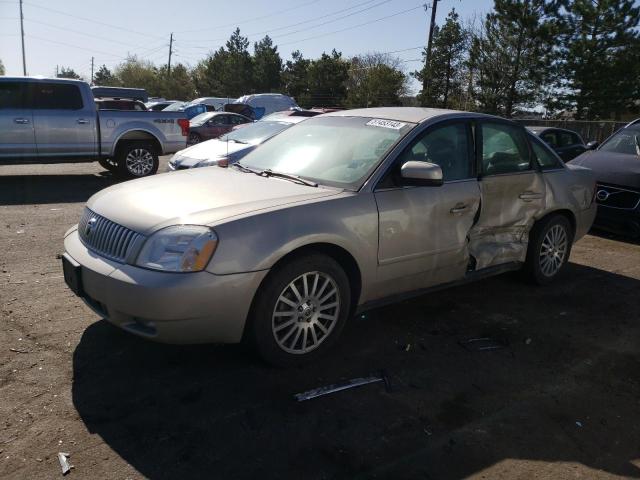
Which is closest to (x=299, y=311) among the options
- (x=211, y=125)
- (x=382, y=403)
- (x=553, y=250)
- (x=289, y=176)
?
(x=382, y=403)

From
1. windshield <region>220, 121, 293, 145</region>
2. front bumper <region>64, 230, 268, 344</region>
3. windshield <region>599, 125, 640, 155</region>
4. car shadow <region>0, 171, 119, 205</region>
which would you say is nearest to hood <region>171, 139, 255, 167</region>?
windshield <region>220, 121, 293, 145</region>

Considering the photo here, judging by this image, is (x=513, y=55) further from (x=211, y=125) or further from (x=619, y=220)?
(x=619, y=220)

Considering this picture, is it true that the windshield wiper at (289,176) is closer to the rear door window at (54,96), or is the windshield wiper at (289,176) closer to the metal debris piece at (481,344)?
the metal debris piece at (481,344)

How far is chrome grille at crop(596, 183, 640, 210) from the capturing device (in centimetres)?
747

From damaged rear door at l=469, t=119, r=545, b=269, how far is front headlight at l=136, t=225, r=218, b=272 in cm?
233

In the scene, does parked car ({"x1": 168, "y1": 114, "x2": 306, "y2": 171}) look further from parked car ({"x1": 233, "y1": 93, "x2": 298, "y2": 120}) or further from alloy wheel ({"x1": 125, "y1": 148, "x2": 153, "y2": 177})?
parked car ({"x1": 233, "y1": 93, "x2": 298, "y2": 120})

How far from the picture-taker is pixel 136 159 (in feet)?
37.9

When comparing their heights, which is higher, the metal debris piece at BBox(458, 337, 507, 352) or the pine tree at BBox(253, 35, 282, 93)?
the pine tree at BBox(253, 35, 282, 93)

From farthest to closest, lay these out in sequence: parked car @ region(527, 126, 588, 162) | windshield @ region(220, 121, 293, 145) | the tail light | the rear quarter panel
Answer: the tail light, parked car @ region(527, 126, 588, 162), the rear quarter panel, windshield @ region(220, 121, 293, 145)

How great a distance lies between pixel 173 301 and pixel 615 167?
7.28 meters

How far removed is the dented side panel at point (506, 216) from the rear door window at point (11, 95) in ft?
30.0

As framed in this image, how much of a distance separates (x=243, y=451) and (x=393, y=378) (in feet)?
3.85

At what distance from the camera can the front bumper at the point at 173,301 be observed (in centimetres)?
301

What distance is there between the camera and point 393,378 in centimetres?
349
